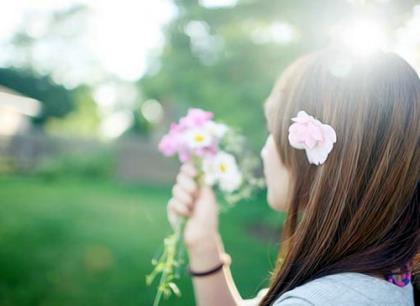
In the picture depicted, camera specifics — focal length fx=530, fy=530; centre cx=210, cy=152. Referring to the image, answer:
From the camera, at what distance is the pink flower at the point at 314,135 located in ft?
3.33

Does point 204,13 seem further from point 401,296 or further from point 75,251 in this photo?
point 401,296

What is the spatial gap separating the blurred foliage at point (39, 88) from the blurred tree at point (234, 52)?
62.2 feet

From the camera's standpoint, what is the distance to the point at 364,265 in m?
0.97

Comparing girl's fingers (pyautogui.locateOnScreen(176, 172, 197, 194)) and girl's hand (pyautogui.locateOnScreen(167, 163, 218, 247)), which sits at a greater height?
girl's fingers (pyautogui.locateOnScreen(176, 172, 197, 194))

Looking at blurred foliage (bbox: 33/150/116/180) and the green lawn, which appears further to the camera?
blurred foliage (bbox: 33/150/116/180)

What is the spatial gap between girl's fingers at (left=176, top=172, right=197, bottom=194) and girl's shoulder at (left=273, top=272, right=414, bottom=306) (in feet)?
1.51

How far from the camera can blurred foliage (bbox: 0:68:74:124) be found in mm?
23406

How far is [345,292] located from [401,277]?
183mm

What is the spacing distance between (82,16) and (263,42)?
4181mm

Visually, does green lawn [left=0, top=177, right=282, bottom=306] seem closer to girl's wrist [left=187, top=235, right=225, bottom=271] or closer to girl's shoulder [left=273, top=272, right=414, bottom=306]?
girl's wrist [left=187, top=235, right=225, bottom=271]

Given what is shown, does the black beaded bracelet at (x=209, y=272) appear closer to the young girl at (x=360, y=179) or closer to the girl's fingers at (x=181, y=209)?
the girl's fingers at (x=181, y=209)

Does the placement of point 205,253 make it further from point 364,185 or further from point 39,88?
point 39,88

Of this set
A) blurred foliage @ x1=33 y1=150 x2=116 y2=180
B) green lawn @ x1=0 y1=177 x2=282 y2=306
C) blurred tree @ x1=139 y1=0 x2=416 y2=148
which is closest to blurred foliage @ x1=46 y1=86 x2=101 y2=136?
blurred foliage @ x1=33 y1=150 x2=116 y2=180

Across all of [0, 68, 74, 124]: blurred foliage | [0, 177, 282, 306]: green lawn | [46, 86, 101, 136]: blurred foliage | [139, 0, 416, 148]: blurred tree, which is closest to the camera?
[0, 177, 282, 306]: green lawn
